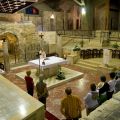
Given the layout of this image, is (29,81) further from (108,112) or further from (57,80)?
(108,112)

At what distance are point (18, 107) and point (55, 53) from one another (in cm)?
1247

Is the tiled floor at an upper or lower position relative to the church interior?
lower

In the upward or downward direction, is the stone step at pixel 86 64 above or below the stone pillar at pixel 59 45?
below

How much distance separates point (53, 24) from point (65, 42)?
6892 millimetres

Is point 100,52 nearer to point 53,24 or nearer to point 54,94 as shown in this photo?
point 54,94

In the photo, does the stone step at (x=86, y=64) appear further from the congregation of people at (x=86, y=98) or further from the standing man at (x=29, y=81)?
the standing man at (x=29, y=81)

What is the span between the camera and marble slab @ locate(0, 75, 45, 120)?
15.6 ft

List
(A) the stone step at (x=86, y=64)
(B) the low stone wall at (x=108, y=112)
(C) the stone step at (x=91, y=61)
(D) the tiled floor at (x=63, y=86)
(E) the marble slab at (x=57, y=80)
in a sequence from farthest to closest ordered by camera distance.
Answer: (C) the stone step at (x=91, y=61)
(A) the stone step at (x=86, y=64)
(E) the marble slab at (x=57, y=80)
(D) the tiled floor at (x=63, y=86)
(B) the low stone wall at (x=108, y=112)

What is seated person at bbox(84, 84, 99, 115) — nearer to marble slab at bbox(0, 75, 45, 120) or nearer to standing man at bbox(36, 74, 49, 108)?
marble slab at bbox(0, 75, 45, 120)

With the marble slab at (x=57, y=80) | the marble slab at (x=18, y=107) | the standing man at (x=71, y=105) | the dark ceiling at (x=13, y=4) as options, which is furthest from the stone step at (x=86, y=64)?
the standing man at (x=71, y=105)

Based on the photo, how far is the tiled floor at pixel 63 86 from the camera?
25.2 feet

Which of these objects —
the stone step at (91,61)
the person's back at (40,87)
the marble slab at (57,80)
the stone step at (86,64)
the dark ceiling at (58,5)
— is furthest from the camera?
the dark ceiling at (58,5)

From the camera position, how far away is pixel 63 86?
9.91 metres

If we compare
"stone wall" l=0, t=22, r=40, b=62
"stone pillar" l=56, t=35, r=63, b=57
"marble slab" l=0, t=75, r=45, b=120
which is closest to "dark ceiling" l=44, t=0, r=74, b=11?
"stone wall" l=0, t=22, r=40, b=62
